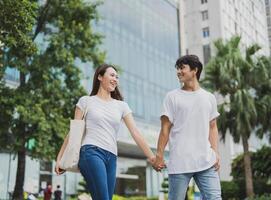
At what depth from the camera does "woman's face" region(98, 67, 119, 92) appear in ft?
14.1

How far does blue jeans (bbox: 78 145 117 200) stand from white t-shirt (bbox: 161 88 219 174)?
1.67ft

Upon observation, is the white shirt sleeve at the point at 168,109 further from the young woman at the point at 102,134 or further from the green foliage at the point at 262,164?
the green foliage at the point at 262,164

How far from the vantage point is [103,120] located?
4.06 m

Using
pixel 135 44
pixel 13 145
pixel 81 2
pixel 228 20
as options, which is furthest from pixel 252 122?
pixel 228 20

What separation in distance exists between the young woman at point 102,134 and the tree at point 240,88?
18.5 metres

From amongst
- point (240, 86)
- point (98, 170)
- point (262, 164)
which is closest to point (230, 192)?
point (262, 164)

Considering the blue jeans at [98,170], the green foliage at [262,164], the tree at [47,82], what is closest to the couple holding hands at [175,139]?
the blue jeans at [98,170]

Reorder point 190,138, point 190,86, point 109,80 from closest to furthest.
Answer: point 190,138, point 190,86, point 109,80

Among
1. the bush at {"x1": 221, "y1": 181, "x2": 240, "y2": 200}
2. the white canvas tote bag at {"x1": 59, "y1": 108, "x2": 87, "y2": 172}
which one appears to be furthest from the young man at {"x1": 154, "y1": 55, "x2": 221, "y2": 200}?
the bush at {"x1": 221, "y1": 181, "x2": 240, "y2": 200}

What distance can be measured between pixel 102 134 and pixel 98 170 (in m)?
0.35

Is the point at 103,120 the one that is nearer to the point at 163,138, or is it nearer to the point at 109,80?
the point at 109,80

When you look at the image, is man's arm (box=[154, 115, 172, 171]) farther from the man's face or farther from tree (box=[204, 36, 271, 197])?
tree (box=[204, 36, 271, 197])

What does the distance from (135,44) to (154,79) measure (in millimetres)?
3883

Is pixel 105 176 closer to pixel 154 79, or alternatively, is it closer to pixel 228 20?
pixel 154 79
